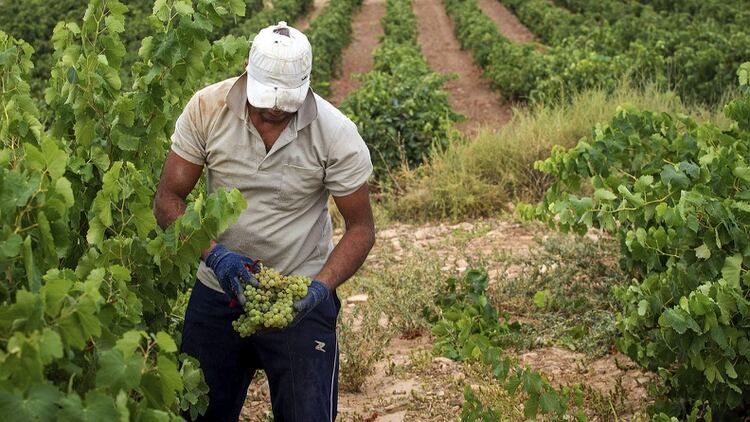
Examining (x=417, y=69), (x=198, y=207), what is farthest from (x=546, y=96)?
(x=198, y=207)

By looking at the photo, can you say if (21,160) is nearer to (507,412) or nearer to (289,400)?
(289,400)

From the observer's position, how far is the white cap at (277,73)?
3.38 m

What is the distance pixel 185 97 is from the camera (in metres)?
4.25

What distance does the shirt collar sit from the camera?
3.54 meters

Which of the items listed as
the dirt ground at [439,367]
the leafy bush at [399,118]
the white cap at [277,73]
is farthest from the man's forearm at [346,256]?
the leafy bush at [399,118]

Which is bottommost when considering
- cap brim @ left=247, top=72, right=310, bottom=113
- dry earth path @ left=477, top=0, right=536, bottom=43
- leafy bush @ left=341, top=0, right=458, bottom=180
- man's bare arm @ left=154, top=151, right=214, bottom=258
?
dry earth path @ left=477, top=0, right=536, bottom=43

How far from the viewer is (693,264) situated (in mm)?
4281

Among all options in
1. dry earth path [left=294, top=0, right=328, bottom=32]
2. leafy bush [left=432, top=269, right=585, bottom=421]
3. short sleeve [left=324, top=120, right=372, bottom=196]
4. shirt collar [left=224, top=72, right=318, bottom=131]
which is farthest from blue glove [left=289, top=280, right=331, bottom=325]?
dry earth path [left=294, top=0, right=328, bottom=32]

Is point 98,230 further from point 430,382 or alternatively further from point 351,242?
point 430,382

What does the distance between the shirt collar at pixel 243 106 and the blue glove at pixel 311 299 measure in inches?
20.7

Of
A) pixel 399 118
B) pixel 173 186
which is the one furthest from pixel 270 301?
pixel 399 118

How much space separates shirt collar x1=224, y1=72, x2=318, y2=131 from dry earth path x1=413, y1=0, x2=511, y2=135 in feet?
25.8

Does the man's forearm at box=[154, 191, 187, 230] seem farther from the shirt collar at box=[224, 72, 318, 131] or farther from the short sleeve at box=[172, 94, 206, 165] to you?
the shirt collar at box=[224, 72, 318, 131]

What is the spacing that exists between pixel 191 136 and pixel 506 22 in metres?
25.7
